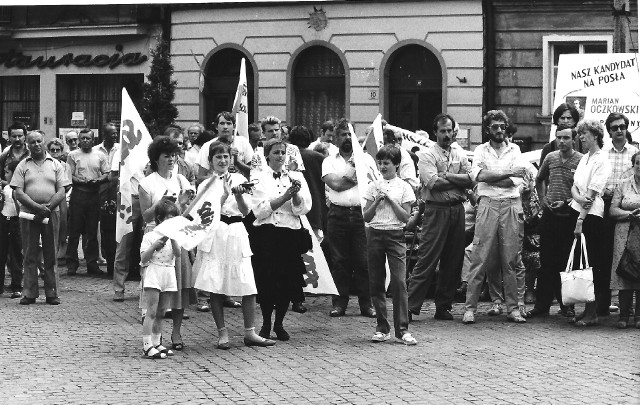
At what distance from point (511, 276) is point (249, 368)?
3.51m

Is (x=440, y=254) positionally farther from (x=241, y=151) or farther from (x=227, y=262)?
(x=227, y=262)

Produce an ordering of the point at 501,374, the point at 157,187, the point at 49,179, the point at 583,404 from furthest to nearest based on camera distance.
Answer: the point at 49,179, the point at 157,187, the point at 501,374, the point at 583,404

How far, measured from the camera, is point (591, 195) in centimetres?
1175

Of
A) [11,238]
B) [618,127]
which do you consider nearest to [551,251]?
[618,127]

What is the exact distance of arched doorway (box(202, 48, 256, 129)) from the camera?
2747 centimetres

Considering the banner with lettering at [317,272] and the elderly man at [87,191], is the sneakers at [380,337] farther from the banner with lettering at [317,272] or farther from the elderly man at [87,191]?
the elderly man at [87,191]

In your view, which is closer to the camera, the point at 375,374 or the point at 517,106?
the point at 375,374

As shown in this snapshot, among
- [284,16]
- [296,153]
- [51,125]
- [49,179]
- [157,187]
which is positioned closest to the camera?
[157,187]

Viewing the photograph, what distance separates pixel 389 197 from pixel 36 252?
4711mm

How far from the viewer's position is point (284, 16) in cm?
2808

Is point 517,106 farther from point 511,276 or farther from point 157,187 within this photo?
point 157,187

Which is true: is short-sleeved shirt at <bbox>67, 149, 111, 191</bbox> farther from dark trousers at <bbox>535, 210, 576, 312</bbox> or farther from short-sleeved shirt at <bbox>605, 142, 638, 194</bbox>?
short-sleeved shirt at <bbox>605, 142, 638, 194</bbox>

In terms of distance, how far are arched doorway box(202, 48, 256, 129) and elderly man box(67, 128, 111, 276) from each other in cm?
1045

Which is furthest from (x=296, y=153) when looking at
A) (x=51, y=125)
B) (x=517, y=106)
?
(x=51, y=125)
